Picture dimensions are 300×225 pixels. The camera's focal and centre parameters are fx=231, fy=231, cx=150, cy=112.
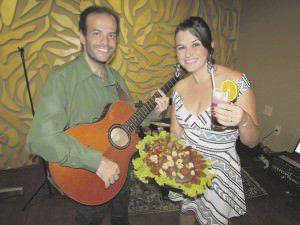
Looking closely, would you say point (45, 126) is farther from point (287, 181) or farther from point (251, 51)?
point (251, 51)

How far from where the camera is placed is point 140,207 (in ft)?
9.28

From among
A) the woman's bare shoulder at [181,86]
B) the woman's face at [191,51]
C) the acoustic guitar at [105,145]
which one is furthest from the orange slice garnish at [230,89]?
the acoustic guitar at [105,145]

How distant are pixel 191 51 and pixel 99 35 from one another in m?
0.71

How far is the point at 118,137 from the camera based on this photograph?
6.22 feet

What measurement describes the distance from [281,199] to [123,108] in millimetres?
2467

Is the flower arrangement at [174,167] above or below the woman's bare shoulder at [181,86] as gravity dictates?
below

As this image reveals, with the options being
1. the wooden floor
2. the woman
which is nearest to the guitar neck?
the woman

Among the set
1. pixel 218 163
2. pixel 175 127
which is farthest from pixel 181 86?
pixel 218 163

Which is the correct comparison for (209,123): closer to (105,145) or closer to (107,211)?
(105,145)

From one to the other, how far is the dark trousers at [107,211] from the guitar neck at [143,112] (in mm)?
513

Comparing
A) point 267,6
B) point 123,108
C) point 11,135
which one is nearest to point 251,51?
point 267,6

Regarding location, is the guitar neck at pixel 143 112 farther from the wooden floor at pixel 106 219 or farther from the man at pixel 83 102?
the wooden floor at pixel 106 219

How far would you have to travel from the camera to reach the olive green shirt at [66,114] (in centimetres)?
147

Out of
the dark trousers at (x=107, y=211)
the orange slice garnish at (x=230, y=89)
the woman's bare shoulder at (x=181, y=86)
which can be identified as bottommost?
the dark trousers at (x=107, y=211)
